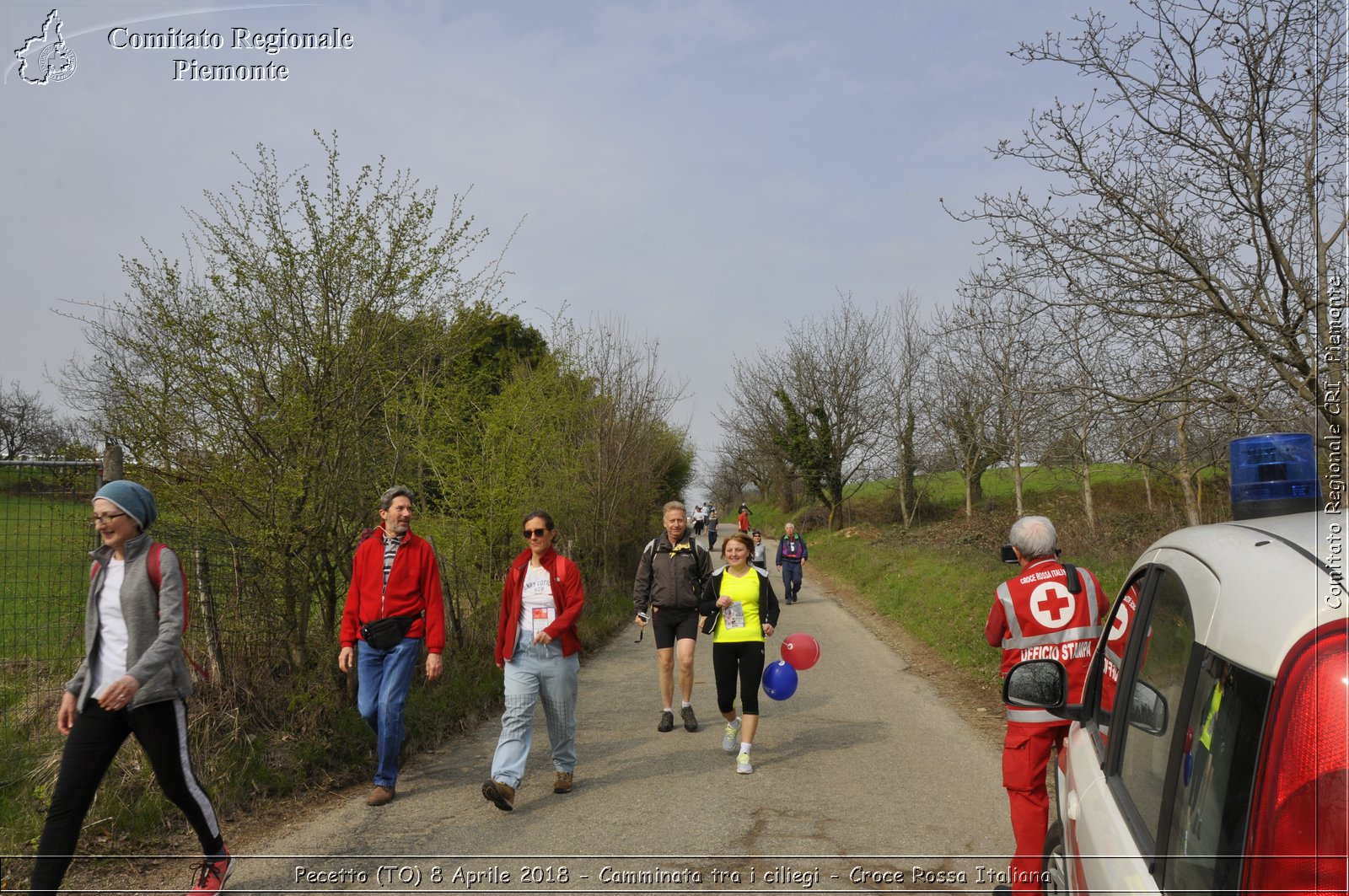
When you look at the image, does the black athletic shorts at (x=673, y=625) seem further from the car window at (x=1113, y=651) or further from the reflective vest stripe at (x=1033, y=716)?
the car window at (x=1113, y=651)

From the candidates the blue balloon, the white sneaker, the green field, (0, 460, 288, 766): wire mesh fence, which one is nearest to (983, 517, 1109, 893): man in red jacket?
the white sneaker

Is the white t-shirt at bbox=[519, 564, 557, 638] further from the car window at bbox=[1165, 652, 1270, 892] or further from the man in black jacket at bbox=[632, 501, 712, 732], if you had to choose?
the car window at bbox=[1165, 652, 1270, 892]

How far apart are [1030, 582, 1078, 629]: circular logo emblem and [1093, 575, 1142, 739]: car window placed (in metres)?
0.40

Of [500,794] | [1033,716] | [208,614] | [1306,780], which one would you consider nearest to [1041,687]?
[1033,716]

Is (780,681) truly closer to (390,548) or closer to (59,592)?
(390,548)

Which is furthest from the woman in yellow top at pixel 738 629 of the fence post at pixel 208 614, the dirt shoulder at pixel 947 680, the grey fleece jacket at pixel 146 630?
the grey fleece jacket at pixel 146 630

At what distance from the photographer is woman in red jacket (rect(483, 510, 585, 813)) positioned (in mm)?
6484

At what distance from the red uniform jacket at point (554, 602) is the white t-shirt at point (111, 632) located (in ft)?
8.07

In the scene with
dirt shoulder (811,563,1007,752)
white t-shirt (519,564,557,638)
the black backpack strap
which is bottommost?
dirt shoulder (811,563,1007,752)

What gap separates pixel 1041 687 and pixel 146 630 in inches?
156

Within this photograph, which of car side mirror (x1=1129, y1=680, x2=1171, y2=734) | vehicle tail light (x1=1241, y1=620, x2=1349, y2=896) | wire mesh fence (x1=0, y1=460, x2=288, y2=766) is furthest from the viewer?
wire mesh fence (x1=0, y1=460, x2=288, y2=766)

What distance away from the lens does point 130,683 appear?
4.30 metres

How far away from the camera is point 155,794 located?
5.68 meters

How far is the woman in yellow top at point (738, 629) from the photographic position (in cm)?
755
